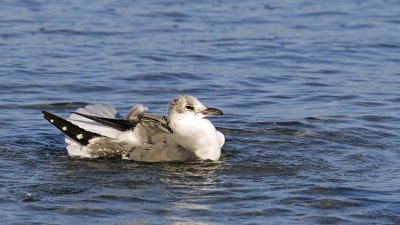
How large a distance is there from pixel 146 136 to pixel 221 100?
2.94 meters

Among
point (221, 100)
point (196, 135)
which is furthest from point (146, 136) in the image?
point (221, 100)

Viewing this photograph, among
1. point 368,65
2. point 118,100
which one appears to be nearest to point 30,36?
point 118,100

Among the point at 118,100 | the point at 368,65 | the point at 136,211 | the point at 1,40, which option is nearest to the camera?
the point at 136,211

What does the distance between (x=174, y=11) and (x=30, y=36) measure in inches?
132

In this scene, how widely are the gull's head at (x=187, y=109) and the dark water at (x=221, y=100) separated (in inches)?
19.8

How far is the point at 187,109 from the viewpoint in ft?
34.0

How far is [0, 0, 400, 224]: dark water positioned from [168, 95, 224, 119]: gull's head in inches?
19.8

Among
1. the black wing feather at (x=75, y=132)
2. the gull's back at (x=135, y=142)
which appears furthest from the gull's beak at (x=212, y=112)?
the black wing feather at (x=75, y=132)

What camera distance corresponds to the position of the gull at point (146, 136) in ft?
33.3

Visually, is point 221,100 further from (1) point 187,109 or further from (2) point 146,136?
(2) point 146,136

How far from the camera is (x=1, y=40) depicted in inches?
641

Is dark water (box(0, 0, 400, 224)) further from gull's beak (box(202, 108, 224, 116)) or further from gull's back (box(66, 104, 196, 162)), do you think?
gull's beak (box(202, 108, 224, 116))

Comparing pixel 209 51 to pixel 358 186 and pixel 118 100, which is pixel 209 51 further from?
pixel 358 186

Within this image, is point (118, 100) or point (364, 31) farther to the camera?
point (364, 31)
